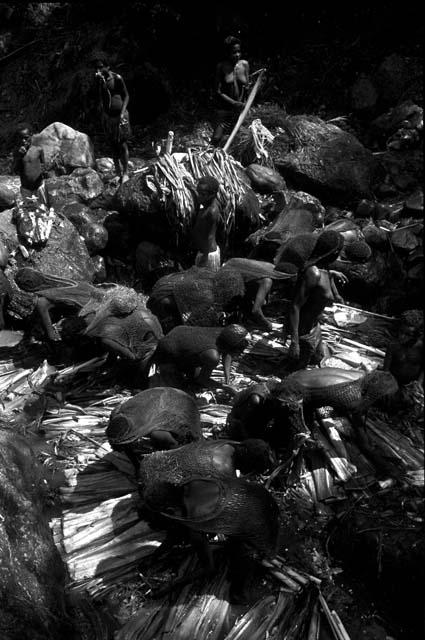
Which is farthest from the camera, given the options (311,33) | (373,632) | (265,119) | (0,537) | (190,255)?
(311,33)

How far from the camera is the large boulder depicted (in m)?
8.98

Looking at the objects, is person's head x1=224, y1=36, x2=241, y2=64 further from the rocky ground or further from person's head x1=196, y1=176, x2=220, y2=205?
person's head x1=196, y1=176, x2=220, y2=205

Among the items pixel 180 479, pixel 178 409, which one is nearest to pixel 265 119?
pixel 178 409

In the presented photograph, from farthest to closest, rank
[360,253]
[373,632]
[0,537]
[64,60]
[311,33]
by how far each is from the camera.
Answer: [64,60]
[311,33]
[360,253]
[0,537]
[373,632]

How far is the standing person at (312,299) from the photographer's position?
19.2 ft

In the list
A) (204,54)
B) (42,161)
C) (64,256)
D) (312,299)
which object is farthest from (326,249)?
(204,54)

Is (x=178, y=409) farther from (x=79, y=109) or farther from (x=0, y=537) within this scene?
(x=79, y=109)

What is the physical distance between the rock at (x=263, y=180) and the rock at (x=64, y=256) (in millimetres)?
2328

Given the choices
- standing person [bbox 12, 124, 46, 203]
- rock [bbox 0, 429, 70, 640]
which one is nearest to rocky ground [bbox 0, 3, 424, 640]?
rock [bbox 0, 429, 70, 640]

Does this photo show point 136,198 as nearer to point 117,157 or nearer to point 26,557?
point 117,157

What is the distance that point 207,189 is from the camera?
7.53m

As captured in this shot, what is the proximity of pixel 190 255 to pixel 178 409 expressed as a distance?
3.44 meters

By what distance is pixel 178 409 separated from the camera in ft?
16.7

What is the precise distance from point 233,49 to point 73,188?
279 centimetres
